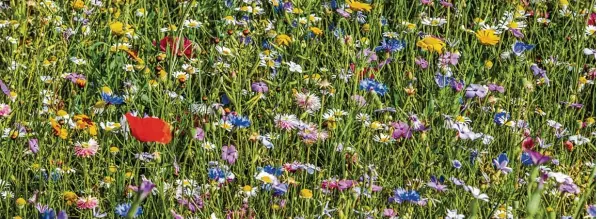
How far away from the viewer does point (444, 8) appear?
298cm

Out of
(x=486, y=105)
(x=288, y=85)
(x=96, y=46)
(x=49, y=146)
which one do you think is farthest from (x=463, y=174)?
(x=96, y=46)

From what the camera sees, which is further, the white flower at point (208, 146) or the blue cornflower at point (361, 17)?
the blue cornflower at point (361, 17)

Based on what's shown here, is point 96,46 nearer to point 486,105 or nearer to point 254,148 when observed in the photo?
point 254,148

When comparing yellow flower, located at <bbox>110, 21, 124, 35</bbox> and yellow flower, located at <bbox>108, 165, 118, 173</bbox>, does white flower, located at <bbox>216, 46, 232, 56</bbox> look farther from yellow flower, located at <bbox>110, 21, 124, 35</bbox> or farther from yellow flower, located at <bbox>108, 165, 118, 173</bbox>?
yellow flower, located at <bbox>108, 165, 118, 173</bbox>

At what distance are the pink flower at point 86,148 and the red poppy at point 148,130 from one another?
434mm

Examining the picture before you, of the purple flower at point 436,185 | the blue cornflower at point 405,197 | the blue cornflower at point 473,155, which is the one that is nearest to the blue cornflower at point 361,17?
the blue cornflower at point 473,155

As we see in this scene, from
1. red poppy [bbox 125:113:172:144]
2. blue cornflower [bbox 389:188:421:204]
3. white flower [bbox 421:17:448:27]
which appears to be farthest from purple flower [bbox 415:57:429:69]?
red poppy [bbox 125:113:172:144]

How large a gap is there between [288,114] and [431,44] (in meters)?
0.47

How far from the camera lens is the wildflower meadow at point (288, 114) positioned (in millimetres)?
1880

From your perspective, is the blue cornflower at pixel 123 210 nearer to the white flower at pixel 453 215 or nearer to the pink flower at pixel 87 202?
the pink flower at pixel 87 202

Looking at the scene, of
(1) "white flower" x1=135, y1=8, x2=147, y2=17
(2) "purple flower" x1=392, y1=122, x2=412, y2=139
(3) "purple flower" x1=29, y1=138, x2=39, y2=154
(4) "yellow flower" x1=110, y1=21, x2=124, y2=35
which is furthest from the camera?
(1) "white flower" x1=135, y1=8, x2=147, y2=17

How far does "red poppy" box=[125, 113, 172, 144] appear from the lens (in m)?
1.54

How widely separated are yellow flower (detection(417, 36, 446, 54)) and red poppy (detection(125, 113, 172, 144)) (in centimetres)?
103

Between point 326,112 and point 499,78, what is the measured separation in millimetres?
532
